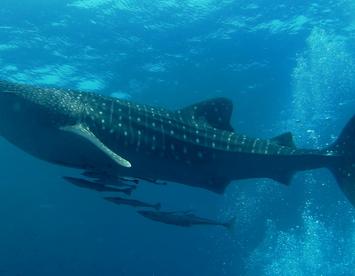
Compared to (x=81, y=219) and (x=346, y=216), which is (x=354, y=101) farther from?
(x=81, y=219)

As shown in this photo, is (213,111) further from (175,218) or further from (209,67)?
(209,67)

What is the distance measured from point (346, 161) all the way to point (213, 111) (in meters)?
2.80

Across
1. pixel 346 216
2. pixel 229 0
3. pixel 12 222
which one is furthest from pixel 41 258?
Result: pixel 229 0

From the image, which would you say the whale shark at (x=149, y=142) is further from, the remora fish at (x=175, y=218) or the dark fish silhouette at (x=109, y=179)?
the remora fish at (x=175, y=218)

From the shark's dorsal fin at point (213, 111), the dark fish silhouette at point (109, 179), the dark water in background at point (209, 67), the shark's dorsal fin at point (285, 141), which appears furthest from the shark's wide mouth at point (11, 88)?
the dark water in background at point (209, 67)

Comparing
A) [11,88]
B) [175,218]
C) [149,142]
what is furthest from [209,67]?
→ [11,88]

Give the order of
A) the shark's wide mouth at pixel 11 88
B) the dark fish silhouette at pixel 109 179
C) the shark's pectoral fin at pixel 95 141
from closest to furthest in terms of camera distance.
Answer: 1. the shark's pectoral fin at pixel 95 141
2. the shark's wide mouth at pixel 11 88
3. the dark fish silhouette at pixel 109 179

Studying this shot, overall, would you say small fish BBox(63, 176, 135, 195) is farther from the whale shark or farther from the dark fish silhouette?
the whale shark

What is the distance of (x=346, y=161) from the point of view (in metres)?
8.81

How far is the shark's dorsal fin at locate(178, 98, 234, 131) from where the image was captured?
877cm

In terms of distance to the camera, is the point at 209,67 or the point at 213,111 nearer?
the point at 213,111

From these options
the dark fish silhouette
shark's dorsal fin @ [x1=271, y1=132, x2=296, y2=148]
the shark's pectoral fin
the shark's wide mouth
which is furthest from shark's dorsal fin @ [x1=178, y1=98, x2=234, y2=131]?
the shark's wide mouth

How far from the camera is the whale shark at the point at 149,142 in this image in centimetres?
706

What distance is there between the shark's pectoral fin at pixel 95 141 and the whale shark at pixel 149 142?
0.01m
